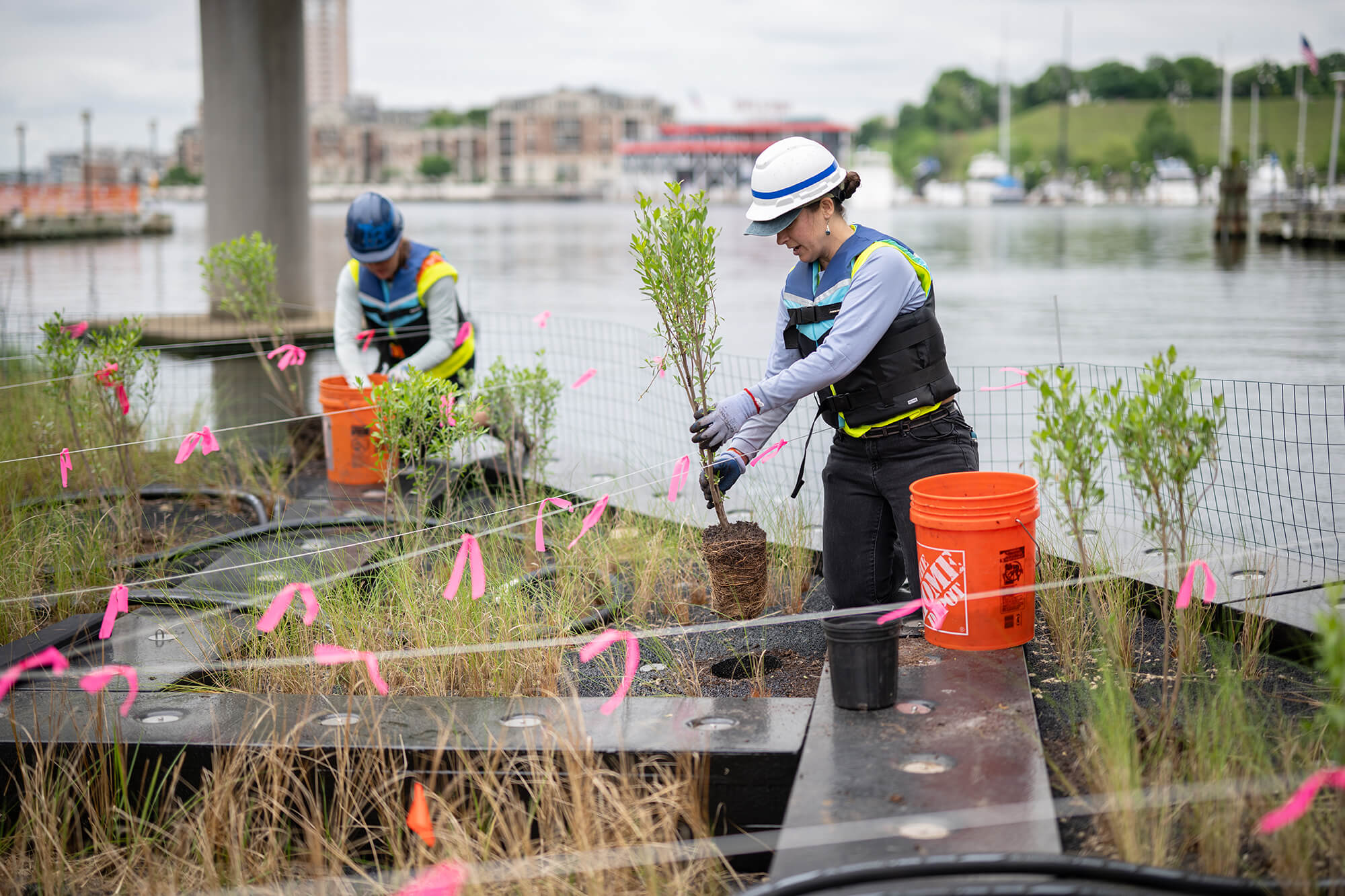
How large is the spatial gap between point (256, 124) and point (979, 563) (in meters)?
9.90

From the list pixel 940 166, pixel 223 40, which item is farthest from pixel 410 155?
pixel 223 40

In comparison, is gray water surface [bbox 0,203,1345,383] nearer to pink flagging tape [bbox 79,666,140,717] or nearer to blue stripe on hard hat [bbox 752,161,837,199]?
blue stripe on hard hat [bbox 752,161,837,199]

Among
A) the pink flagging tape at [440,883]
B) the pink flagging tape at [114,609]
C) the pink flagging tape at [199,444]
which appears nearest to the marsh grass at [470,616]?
the pink flagging tape at [114,609]

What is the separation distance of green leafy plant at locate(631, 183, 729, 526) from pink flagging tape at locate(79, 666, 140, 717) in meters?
1.99

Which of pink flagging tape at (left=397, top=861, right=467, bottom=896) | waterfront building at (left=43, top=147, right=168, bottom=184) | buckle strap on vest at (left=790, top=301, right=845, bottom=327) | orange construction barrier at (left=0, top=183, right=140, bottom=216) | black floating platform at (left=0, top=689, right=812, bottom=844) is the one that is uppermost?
waterfront building at (left=43, top=147, right=168, bottom=184)

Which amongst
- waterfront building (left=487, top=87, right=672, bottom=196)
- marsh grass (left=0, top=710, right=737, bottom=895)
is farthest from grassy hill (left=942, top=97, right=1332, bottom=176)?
marsh grass (left=0, top=710, right=737, bottom=895)

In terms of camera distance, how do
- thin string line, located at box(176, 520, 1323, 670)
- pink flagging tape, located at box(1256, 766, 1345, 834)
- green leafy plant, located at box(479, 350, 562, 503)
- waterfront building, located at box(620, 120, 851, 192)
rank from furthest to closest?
waterfront building, located at box(620, 120, 851, 192)
green leafy plant, located at box(479, 350, 562, 503)
thin string line, located at box(176, 520, 1323, 670)
pink flagging tape, located at box(1256, 766, 1345, 834)

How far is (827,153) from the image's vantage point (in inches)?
152

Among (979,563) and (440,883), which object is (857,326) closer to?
(979,563)

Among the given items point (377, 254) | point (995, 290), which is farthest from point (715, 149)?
point (377, 254)

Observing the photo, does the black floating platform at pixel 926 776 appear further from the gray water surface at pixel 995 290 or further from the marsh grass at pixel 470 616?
the gray water surface at pixel 995 290

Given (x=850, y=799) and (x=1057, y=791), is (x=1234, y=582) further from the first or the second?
(x=850, y=799)

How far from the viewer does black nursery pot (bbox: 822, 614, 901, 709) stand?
3.23 metres

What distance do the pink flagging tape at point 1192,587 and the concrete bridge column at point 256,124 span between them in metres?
9.37
